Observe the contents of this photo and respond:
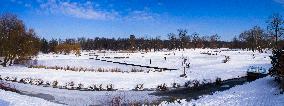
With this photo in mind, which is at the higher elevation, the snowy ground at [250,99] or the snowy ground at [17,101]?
the snowy ground at [250,99]

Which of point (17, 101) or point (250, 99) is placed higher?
point (250, 99)

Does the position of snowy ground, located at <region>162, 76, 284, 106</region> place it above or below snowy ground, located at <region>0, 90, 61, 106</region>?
above

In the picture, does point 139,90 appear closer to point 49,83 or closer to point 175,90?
point 175,90

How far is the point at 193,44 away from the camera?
198m

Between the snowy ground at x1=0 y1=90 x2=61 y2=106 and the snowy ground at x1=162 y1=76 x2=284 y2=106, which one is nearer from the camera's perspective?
the snowy ground at x1=162 y1=76 x2=284 y2=106

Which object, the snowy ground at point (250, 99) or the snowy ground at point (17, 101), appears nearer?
the snowy ground at point (250, 99)

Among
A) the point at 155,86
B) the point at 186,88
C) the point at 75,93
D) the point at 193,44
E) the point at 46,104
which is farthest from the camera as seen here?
the point at 193,44

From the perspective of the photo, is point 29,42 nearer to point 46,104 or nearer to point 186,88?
→ point 186,88

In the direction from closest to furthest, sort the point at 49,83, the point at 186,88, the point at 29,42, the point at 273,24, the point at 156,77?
1. the point at 186,88
2. the point at 49,83
3. the point at 156,77
4. the point at 29,42
5. the point at 273,24

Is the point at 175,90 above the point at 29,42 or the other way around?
the other way around

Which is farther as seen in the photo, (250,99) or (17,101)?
(17,101)

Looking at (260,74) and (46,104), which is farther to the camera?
(260,74)

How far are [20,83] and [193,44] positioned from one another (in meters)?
162

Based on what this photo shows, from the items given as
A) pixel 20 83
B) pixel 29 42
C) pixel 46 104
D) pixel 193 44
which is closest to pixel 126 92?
pixel 46 104
